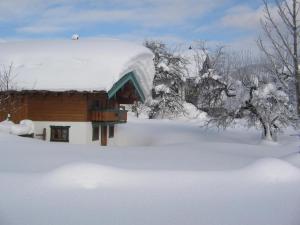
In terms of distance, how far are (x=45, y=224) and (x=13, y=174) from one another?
185 centimetres

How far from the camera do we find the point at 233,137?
21.4m

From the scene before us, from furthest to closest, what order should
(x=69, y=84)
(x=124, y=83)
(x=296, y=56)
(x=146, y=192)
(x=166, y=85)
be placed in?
(x=166, y=85), (x=124, y=83), (x=69, y=84), (x=296, y=56), (x=146, y=192)

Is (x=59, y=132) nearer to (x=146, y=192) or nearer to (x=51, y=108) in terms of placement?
(x=51, y=108)

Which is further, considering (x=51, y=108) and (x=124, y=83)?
(x=124, y=83)

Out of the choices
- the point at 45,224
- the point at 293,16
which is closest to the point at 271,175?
the point at 293,16

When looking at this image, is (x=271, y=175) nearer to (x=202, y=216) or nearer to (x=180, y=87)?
(x=202, y=216)

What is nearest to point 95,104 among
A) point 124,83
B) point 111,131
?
point 124,83

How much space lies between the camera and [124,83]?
1911 cm

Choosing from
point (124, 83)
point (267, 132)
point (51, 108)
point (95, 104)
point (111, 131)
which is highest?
point (124, 83)

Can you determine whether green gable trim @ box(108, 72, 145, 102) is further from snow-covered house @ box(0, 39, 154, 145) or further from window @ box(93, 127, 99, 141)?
window @ box(93, 127, 99, 141)

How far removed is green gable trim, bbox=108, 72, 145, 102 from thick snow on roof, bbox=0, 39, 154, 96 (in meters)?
0.32

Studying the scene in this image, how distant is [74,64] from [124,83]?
2.49 metres

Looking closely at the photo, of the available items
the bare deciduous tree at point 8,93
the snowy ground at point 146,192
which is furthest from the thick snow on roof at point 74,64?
the snowy ground at point 146,192

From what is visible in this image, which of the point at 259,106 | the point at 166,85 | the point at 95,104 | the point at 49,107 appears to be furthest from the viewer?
the point at 166,85
